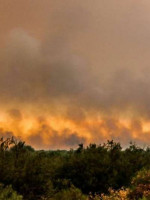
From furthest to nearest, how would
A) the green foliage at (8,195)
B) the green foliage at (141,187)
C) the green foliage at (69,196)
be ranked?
the green foliage at (141,187) < the green foliage at (69,196) < the green foliage at (8,195)

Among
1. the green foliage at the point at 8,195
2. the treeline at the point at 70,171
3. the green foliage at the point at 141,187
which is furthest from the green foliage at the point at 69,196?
the green foliage at the point at 8,195

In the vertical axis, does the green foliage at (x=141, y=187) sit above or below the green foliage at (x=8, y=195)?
above

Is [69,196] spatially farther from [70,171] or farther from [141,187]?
[70,171]

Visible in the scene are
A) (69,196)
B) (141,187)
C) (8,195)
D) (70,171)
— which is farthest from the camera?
(70,171)

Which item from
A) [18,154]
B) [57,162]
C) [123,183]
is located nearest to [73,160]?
[57,162]

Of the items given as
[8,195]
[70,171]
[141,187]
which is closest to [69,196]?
[141,187]

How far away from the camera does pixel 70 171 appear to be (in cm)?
2762

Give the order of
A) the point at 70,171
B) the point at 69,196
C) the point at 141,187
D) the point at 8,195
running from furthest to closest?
the point at 70,171, the point at 141,187, the point at 69,196, the point at 8,195

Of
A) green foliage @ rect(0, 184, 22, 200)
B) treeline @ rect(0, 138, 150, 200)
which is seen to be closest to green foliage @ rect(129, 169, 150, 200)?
treeline @ rect(0, 138, 150, 200)

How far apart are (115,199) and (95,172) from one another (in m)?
6.57

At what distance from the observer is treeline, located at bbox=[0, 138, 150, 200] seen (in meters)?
20.7

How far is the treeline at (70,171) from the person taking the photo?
816 inches

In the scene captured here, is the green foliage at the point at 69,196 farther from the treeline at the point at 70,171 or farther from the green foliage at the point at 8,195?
the green foliage at the point at 8,195

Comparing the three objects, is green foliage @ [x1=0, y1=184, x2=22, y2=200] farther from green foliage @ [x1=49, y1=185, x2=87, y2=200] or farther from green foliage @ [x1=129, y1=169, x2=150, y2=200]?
green foliage @ [x1=129, y1=169, x2=150, y2=200]
